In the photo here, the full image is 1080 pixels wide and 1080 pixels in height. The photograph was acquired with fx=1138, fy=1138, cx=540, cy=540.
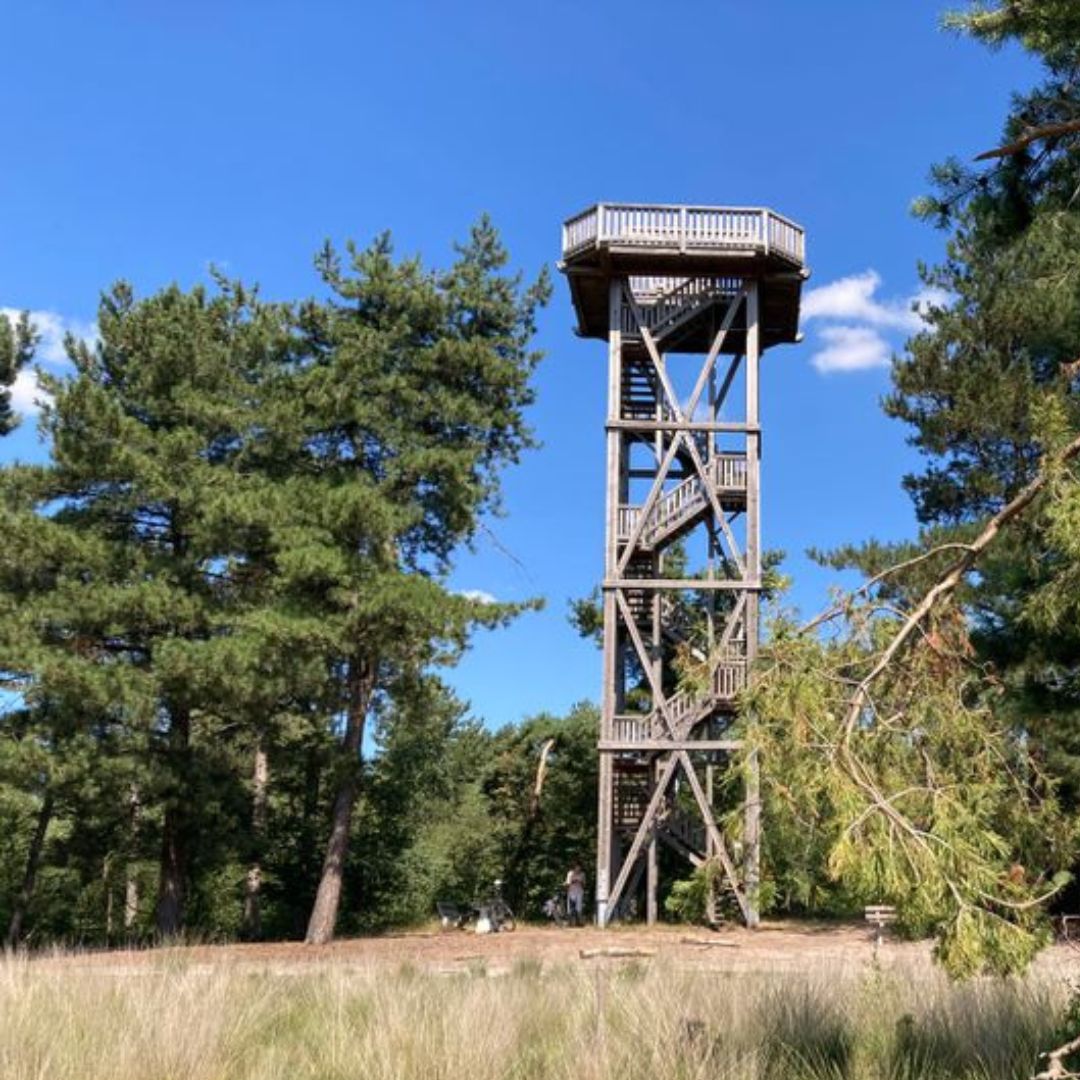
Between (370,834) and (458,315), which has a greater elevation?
(458,315)

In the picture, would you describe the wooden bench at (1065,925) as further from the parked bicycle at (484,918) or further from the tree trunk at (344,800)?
the tree trunk at (344,800)

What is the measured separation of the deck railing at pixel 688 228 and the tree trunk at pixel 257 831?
12848 millimetres

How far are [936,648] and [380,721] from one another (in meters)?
23.3

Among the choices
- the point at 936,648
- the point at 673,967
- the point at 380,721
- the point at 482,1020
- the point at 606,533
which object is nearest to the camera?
the point at 936,648

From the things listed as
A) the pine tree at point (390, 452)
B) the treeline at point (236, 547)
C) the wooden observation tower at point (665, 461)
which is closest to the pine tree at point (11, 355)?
the treeline at point (236, 547)

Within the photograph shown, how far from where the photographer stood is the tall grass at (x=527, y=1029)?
550cm

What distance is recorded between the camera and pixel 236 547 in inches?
786

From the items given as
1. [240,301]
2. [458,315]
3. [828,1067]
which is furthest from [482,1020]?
[240,301]

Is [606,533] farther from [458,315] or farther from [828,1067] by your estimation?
[828,1067]

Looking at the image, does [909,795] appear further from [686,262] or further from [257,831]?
[257,831]

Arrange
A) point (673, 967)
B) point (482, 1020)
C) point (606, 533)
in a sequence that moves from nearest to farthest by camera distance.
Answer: point (482, 1020) → point (673, 967) → point (606, 533)

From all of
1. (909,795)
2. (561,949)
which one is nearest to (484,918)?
(561,949)

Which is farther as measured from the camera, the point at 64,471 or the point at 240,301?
the point at 240,301

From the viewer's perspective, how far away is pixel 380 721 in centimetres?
2650
